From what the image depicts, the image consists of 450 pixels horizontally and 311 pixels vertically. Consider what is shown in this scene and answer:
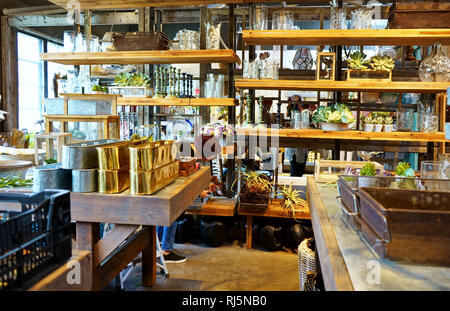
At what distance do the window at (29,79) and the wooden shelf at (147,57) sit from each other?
4.77m

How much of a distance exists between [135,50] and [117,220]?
8.78 feet

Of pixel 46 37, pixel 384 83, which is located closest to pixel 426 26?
pixel 384 83

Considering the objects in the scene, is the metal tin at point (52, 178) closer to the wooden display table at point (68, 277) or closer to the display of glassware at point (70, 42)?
the wooden display table at point (68, 277)

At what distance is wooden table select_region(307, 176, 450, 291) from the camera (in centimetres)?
100

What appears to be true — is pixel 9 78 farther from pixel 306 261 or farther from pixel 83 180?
pixel 306 261

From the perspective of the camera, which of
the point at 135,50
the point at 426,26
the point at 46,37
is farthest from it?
the point at 46,37

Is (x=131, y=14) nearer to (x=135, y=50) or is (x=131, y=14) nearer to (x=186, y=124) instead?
(x=135, y=50)

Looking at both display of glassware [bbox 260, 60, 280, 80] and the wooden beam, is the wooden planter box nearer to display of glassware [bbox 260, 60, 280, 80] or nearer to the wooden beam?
display of glassware [bbox 260, 60, 280, 80]

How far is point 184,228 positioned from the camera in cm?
416

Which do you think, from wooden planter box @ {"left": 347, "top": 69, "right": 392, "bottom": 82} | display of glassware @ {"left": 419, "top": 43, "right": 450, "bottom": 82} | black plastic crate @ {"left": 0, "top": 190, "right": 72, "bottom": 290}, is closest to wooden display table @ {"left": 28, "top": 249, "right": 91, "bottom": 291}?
black plastic crate @ {"left": 0, "top": 190, "right": 72, "bottom": 290}

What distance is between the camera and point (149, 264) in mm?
3086

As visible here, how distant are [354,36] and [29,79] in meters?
7.61

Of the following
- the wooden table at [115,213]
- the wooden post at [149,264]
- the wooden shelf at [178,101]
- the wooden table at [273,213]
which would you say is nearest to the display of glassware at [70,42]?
the wooden shelf at [178,101]

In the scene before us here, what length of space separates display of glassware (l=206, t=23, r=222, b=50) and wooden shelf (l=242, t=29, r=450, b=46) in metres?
0.36
